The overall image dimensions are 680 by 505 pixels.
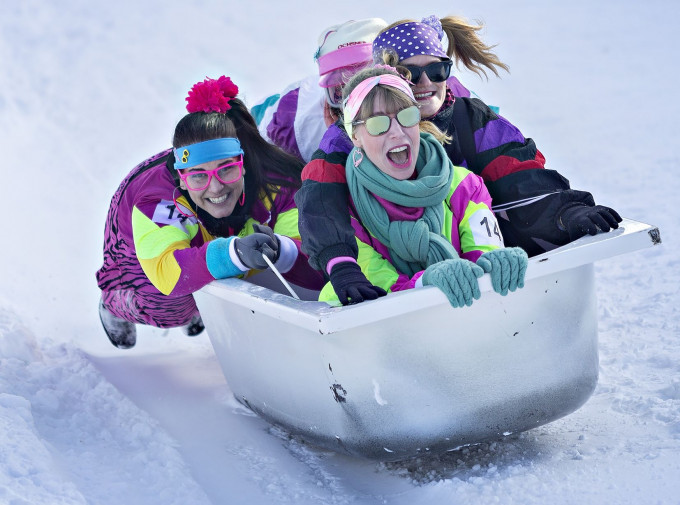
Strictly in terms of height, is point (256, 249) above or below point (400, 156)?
below

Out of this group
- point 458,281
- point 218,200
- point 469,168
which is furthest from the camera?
point 218,200

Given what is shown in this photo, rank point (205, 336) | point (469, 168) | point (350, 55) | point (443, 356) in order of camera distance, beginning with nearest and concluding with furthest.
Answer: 1. point (443, 356)
2. point (469, 168)
3. point (350, 55)
4. point (205, 336)

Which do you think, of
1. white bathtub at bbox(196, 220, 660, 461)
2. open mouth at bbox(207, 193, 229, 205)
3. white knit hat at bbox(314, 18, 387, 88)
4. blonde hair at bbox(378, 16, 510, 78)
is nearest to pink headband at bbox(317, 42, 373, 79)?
white knit hat at bbox(314, 18, 387, 88)

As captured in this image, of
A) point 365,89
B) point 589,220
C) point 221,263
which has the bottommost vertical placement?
point 589,220

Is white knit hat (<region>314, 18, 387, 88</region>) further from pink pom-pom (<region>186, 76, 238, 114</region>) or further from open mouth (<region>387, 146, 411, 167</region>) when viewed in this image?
open mouth (<region>387, 146, 411, 167</region>)

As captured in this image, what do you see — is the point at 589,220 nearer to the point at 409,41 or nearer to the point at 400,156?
the point at 400,156

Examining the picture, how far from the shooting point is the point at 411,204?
8.20ft

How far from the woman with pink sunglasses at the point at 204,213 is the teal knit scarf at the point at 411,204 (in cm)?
41

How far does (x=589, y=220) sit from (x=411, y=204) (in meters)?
0.49

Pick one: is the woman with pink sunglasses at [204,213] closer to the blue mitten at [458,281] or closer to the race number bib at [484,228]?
the race number bib at [484,228]

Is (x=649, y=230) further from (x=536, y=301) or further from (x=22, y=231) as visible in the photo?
(x=22, y=231)

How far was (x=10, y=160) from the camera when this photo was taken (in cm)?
574

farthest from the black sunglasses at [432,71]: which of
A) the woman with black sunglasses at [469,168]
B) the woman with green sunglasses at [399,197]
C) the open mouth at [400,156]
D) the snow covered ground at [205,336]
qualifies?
the snow covered ground at [205,336]

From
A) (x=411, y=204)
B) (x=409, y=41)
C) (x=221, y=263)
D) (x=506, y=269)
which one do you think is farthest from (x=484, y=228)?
(x=221, y=263)
